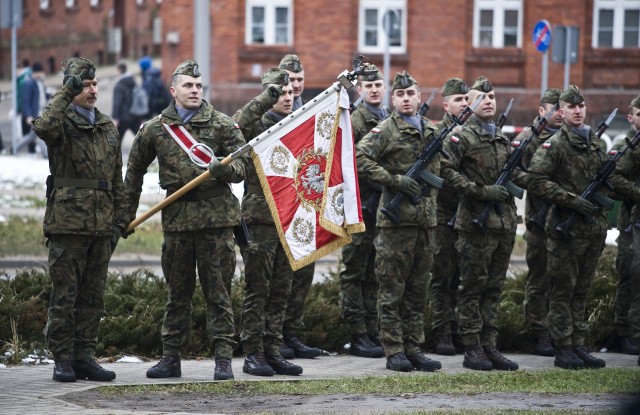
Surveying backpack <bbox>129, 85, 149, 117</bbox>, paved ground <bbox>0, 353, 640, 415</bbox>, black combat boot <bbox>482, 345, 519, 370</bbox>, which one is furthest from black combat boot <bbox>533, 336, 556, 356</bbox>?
backpack <bbox>129, 85, 149, 117</bbox>

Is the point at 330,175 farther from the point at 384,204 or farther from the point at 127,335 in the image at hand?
the point at 127,335

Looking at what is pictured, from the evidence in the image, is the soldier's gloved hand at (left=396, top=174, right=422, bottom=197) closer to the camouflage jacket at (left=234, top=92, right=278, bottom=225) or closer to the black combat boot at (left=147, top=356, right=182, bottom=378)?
the camouflage jacket at (left=234, top=92, right=278, bottom=225)

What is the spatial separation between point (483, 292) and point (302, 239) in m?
1.96

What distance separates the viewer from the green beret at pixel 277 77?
12.1 m

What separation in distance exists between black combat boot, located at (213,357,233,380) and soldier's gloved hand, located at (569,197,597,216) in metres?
3.32

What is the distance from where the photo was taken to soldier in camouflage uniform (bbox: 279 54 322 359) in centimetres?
1282

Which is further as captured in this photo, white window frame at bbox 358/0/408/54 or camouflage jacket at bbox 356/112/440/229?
white window frame at bbox 358/0/408/54

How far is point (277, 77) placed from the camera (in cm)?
1212

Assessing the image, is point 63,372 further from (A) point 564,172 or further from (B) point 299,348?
(A) point 564,172

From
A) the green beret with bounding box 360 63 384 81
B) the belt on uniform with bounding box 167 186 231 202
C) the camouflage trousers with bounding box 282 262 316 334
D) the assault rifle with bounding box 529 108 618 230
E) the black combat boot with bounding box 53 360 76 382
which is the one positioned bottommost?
the black combat boot with bounding box 53 360 76 382

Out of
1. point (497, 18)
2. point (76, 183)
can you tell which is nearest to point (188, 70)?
point (76, 183)

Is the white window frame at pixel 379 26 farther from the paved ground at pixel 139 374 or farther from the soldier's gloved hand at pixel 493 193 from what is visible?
the soldier's gloved hand at pixel 493 193

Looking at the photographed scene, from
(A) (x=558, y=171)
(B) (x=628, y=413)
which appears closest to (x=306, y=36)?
(A) (x=558, y=171)

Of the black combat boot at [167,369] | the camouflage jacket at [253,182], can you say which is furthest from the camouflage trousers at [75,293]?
the camouflage jacket at [253,182]
